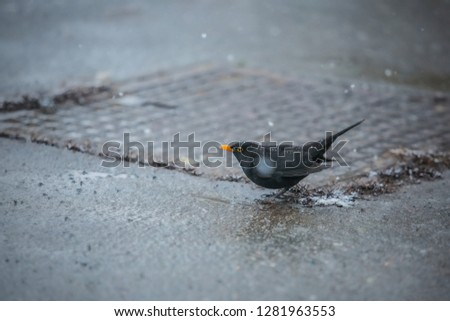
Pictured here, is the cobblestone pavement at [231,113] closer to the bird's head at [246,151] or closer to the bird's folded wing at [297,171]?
the bird's head at [246,151]

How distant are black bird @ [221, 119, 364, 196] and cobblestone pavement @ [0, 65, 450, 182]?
2.13 ft

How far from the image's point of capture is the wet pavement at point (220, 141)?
12.6 feet

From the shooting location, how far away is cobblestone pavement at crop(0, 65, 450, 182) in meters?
6.18

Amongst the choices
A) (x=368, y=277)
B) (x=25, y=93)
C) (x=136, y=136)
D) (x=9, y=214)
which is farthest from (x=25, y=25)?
(x=368, y=277)

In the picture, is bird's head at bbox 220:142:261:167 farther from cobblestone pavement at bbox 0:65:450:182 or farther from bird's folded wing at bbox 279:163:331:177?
cobblestone pavement at bbox 0:65:450:182

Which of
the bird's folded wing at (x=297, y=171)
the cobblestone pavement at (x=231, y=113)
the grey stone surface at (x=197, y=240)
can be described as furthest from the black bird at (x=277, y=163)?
the cobblestone pavement at (x=231, y=113)

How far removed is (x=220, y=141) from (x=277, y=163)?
143cm

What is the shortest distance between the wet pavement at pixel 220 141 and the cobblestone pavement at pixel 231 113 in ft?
0.09

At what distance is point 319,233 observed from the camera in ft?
14.5

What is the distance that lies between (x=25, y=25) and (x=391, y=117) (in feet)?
19.2

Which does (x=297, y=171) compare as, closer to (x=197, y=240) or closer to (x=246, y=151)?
(x=246, y=151)

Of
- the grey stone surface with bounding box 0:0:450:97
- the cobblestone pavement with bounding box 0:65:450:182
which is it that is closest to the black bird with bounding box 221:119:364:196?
the cobblestone pavement with bounding box 0:65:450:182

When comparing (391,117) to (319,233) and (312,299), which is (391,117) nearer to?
(319,233)

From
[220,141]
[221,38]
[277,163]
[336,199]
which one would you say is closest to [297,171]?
[277,163]
